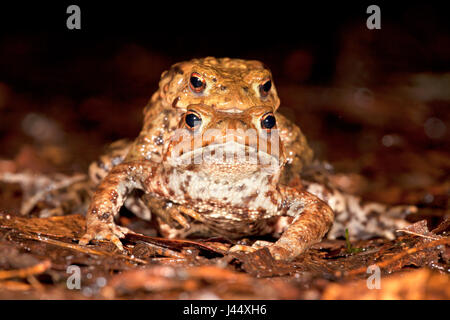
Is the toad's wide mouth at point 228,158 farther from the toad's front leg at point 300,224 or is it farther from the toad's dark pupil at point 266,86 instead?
the toad's dark pupil at point 266,86

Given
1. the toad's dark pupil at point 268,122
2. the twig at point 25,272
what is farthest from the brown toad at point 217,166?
the twig at point 25,272

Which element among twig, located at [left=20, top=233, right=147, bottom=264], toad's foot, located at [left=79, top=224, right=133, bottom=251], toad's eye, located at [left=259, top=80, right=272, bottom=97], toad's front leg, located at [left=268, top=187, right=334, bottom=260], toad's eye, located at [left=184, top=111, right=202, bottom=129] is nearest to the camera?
twig, located at [left=20, top=233, right=147, bottom=264]

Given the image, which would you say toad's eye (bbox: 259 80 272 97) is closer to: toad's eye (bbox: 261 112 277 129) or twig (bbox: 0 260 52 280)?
toad's eye (bbox: 261 112 277 129)

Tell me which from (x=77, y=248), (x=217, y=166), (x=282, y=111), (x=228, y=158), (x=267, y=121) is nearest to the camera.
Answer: (x=77, y=248)

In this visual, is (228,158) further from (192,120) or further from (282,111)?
(282,111)

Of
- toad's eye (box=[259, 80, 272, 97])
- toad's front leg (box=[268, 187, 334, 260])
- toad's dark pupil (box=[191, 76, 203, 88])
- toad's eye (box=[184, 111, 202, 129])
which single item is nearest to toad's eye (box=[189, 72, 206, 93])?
toad's dark pupil (box=[191, 76, 203, 88])

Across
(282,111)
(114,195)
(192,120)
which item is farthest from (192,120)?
(282,111)

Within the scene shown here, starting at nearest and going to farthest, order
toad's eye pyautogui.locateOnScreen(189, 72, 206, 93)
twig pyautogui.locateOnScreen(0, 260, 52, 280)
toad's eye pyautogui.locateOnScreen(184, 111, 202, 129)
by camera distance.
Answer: twig pyautogui.locateOnScreen(0, 260, 52, 280)
toad's eye pyautogui.locateOnScreen(184, 111, 202, 129)
toad's eye pyautogui.locateOnScreen(189, 72, 206, 93)
